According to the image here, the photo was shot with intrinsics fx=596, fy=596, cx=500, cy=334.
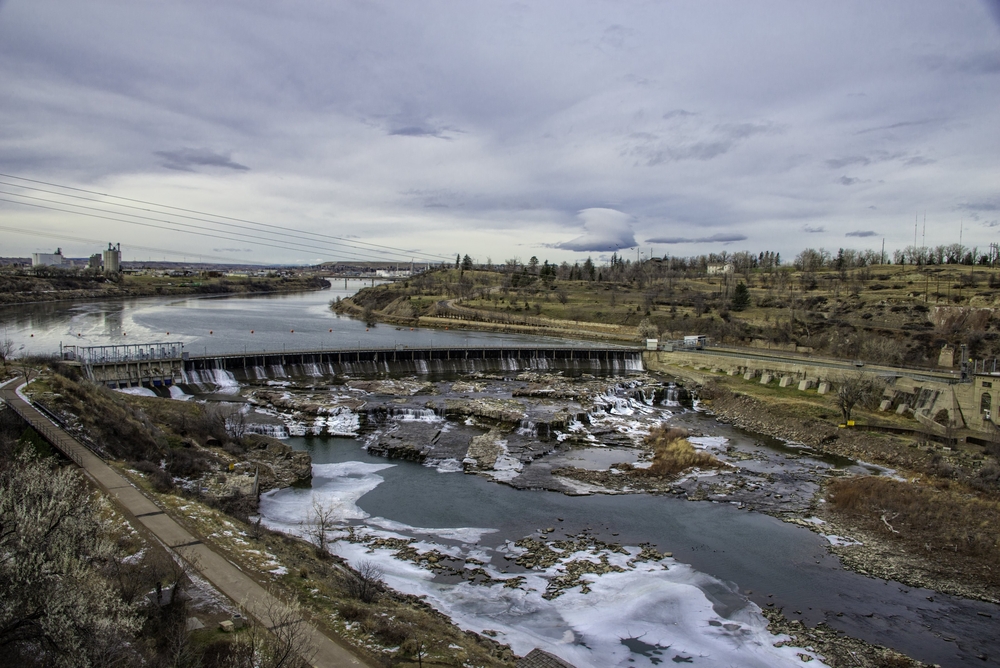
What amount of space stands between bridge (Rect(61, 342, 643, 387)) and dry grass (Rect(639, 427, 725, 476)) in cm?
2690

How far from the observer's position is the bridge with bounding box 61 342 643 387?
1869 inches

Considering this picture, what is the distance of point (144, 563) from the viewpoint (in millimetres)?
14945

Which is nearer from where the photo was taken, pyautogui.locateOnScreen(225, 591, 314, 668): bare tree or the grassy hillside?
pyautogui.locateOnScreen(225, 591, 314, 668): bare tree

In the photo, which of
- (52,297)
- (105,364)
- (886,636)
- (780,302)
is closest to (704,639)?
(886,636)

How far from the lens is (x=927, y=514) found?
81.5 ft

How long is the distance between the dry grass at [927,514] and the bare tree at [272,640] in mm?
22017

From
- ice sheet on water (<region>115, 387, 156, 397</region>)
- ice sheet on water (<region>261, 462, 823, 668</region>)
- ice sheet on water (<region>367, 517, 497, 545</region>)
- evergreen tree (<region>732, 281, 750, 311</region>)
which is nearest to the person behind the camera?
ice sheet on water (<region>261, 462, 823, 668</region>)

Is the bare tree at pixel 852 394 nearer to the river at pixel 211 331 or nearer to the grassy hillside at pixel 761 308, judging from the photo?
the grassy hillside at pixel 761 308

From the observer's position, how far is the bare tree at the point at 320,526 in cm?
2050

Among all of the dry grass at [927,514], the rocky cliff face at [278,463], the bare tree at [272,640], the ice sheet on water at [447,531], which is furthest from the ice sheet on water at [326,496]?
the dry grass at [927,514]

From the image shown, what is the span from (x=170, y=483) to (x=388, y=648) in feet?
42.1

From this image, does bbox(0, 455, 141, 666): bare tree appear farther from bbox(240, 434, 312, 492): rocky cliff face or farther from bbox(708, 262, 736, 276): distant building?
bbox(708, 262, 736, 276): distant building

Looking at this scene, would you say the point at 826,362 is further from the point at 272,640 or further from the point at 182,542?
the point at 272,640

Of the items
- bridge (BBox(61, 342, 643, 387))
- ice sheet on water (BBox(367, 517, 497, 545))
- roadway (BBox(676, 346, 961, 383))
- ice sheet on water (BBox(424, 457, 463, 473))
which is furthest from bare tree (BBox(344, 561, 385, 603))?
roadway (BBox(676, 346, 961, 383))
